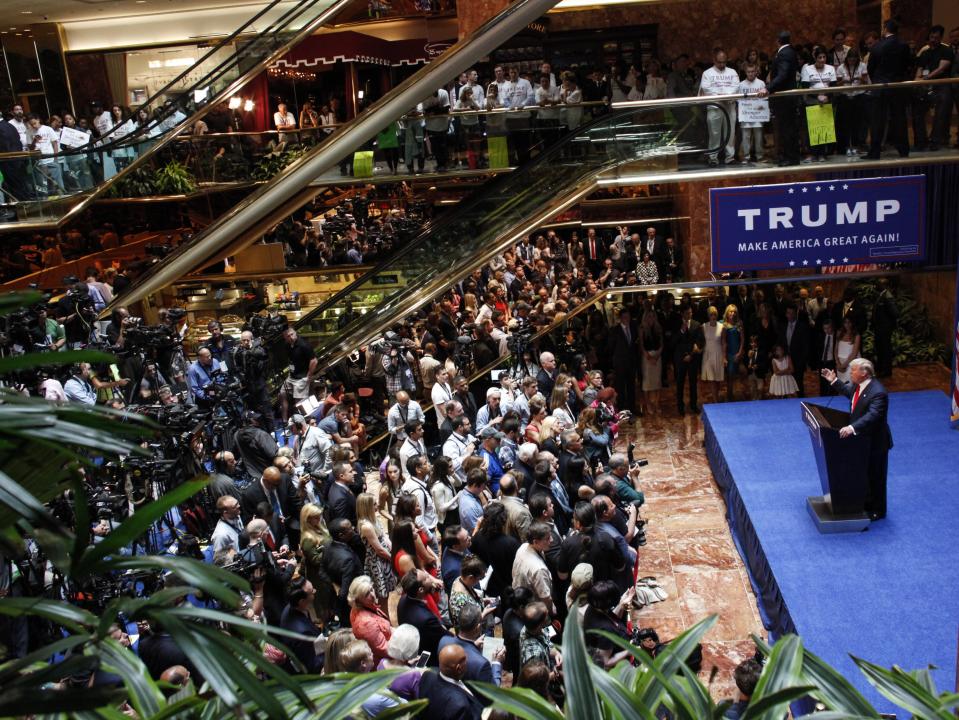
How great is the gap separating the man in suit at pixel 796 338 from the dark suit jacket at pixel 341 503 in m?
7.23

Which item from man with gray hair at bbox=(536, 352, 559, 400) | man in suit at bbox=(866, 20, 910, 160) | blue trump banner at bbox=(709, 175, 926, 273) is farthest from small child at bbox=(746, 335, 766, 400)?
man with gray hair at bbox=(536, 352, 559, 400)

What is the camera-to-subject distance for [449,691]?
4930 millimetres

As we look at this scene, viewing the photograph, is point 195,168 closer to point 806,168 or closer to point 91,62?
point 806,168

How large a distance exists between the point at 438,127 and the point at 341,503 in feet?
27.3

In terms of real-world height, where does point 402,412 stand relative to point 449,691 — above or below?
below

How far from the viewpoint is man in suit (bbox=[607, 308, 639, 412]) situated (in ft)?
44.2

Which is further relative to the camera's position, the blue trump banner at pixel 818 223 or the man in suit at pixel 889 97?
the man in suit at pixel 889 97

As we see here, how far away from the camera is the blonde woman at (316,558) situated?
6.84m

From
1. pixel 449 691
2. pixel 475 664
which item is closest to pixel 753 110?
pixel 475 664

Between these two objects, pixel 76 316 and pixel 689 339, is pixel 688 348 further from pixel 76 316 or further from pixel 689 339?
pixel 76 316

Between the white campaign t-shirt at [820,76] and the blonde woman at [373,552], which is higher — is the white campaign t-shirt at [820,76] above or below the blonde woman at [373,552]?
above

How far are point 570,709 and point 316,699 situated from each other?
46cm

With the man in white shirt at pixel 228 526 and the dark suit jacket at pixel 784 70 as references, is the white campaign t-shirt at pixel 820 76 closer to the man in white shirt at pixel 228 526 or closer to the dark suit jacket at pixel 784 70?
the dark suit jacket at pixel 784 70

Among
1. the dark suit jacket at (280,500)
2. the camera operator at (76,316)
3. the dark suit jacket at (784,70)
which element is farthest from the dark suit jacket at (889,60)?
the camera operator at (76,316)
